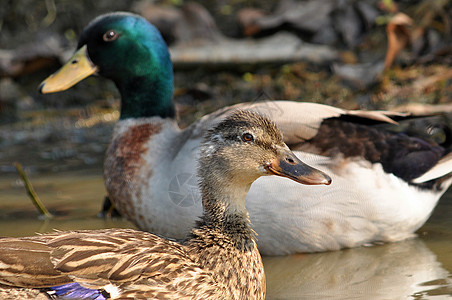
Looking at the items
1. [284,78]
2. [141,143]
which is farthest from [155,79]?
[284,78]

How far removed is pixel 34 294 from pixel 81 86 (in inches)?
252

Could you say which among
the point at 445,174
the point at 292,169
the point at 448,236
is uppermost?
the point at 292,169

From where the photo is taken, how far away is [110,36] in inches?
211

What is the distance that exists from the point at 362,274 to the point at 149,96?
1.98 metres

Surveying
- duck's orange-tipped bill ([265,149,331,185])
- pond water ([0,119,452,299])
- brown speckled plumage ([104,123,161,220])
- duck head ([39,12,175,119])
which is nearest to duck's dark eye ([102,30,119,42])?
duck head ([39,12,175,119])

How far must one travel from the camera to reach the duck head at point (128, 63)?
5297mm

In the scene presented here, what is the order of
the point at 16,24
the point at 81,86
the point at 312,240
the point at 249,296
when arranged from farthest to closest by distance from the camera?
the point at 16,24 < the point at 81,86 < the point at 312,240 < the point at 249,296

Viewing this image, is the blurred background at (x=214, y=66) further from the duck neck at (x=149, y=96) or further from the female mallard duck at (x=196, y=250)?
the female mallard duck at (x=196, y=250)

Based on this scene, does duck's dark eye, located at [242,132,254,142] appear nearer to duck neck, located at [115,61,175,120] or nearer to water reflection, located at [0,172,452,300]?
water reflection, located at [0,172,452,300]

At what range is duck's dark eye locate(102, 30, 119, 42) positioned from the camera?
534 centimetres

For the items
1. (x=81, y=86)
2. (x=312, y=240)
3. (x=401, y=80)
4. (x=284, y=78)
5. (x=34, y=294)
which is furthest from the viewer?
(x=81, y=86)

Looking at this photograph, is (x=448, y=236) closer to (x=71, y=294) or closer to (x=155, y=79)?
(x=155, y=79)

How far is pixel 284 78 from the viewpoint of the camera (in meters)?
8.56

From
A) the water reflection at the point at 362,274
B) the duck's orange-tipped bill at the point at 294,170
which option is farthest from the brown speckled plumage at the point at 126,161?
the duck's orange-tipped bill at the point at 294,170
